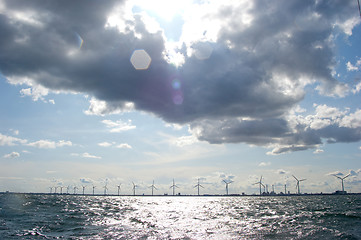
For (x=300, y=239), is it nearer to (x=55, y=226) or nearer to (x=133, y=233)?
(x=133, y=233)

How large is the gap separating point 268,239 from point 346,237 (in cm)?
1151

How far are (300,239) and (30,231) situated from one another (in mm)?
40089

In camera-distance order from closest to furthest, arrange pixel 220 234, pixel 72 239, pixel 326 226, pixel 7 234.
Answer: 1. pixel 72 239
2. pixel 7 234
3. pixel 220 234
4. pixel 326 226

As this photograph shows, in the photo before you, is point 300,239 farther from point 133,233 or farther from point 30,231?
point 30,231

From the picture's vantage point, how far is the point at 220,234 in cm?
4234

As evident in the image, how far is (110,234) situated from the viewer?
4175 centimetres

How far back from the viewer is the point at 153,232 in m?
44.2

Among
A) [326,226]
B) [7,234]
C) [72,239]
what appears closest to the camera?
[72,239]

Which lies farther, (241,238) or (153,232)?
(153,232)

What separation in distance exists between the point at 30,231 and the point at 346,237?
47.0m

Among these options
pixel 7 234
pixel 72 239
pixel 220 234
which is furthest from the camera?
pixel 220 234

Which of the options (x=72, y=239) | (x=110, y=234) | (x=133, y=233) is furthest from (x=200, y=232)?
(x=72, y=239)

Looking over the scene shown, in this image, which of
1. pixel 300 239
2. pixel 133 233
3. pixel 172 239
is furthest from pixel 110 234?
pixel 300 239

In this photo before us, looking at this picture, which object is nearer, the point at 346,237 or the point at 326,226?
the point at 346,237
